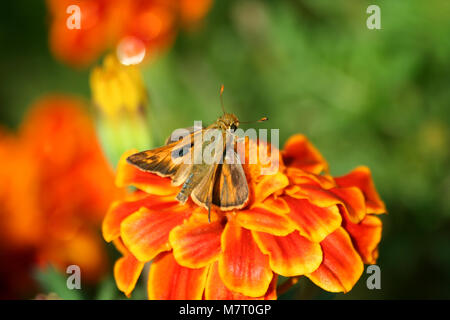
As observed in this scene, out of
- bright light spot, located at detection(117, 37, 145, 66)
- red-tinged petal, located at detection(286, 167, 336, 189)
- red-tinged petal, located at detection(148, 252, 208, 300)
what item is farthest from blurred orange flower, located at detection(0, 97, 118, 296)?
red-tinged petal, located at detection(286, 167, 336, 189)

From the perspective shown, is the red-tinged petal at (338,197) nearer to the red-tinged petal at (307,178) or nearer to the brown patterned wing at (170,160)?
the red-tinged petal at (307,178)

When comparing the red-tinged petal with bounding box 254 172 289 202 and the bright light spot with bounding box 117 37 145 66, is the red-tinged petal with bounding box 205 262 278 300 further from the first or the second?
the bright light spot with bounding box 117 37 145 66

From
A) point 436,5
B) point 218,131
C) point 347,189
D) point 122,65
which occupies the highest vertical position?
point 436,5

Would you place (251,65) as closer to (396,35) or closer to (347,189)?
(396,35)

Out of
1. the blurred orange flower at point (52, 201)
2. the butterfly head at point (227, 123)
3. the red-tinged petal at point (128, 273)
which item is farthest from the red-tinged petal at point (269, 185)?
the blurred orange flower at point (52, 201)

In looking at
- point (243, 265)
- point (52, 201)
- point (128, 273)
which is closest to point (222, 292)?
point (243, 265)

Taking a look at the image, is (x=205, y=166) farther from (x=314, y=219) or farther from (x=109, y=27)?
(x=109, y=27)

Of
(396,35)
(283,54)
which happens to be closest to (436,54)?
(396,35)
